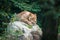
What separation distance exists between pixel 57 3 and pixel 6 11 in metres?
6.43

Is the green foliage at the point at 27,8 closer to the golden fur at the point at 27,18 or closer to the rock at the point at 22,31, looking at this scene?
the golden fur at the point at 27,18

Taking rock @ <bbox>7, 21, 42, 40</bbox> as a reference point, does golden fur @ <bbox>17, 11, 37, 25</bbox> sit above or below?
above

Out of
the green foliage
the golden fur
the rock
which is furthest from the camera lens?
the golden fur

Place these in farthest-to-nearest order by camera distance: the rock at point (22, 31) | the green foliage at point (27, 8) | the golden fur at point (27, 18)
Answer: the golden fur at point (27, 18)
the rock at point (22, 31)
the green foliage at point (27, 8)

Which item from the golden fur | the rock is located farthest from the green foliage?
the rock

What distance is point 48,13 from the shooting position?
245 cm

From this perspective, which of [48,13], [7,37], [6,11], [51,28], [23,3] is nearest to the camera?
[48,13]

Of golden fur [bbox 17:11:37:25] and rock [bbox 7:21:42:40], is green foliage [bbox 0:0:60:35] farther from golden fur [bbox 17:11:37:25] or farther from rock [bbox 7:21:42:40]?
rock [bbox 7:21:42:40]

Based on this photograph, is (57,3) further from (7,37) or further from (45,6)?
(7,37)

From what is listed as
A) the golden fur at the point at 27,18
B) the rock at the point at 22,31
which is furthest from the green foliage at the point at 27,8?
the rock at the point at 22,31

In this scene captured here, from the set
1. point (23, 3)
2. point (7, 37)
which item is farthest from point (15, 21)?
point (23, 3)

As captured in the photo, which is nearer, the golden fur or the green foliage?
the green foliage

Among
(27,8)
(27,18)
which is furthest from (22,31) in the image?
(27,8)

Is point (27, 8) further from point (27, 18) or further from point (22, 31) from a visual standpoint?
point (22, 31)
